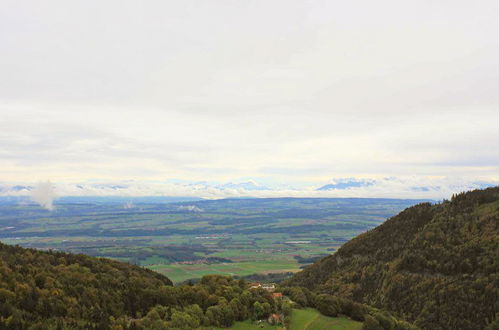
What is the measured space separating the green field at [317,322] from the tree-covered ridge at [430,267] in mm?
20429

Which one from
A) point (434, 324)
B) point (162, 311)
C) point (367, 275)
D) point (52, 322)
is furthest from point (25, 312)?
point (367, 275)

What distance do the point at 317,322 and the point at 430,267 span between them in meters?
46.2

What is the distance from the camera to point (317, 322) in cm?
5962

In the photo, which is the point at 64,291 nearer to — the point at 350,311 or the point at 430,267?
the point at 350,311

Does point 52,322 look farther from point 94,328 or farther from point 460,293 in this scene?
point 460,293

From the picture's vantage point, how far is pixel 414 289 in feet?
274

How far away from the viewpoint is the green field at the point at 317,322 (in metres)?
57.6

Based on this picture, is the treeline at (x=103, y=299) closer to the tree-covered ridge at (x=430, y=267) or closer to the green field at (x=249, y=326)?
the green field at (x=249, y=326)

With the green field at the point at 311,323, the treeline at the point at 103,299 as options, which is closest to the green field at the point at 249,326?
the green field at the point at 311,323

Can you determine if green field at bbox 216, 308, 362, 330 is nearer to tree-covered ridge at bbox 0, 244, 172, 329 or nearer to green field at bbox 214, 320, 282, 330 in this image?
green field at bbox 214, 320, 282, 330

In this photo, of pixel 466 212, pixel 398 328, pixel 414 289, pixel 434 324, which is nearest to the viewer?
pixel 398 328

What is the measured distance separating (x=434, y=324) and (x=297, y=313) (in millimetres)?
29239

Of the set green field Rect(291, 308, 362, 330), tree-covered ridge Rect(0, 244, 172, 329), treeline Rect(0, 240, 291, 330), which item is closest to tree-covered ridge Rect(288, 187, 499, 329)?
green field Rect(291, 308, 362, 330)

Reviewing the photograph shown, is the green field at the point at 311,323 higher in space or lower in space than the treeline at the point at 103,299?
lower
